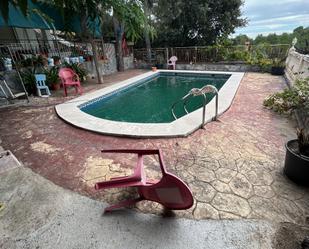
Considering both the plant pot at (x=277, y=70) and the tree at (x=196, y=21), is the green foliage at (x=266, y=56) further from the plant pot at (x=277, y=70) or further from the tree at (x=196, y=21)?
the tree at (x=196, y=21)

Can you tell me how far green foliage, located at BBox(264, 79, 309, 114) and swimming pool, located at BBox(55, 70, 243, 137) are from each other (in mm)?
1041

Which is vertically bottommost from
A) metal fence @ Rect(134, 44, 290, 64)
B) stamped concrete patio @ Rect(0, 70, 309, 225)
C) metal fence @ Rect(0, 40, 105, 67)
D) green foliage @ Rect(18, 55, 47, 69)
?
stamped concrete patio @ Rect(0, 70, 309, 225)

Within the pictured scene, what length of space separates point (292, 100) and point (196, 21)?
10.1m

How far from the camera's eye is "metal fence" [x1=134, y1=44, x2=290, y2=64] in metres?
9.66

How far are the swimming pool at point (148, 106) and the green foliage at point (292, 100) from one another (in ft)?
3.41

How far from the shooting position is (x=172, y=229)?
6.23 ft

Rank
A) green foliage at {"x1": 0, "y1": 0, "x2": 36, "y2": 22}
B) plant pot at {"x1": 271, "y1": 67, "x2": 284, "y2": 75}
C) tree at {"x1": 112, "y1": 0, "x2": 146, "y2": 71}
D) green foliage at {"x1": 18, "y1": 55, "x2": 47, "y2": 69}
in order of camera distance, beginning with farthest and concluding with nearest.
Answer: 1. plant pot at {"x1": 271, "y1": 67, "x2": 284, "y2": 75}
2. green foliage at {"x1": 18, "y1": 55, "x2": 47, "y2": 69}
3. tree at {"x1": 112, "y1": 0, "x2": 146, "y2": 71}
4. green foliage at {"x1": 0, "y1": 0, "x2": 36, "y2": 22}

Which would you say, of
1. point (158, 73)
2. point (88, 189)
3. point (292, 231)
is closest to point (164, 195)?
point (88, 189)

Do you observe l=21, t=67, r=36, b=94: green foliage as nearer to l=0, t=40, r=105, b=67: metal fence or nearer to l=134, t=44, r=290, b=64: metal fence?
l=0, t=40, r=105, b=67: metal fence

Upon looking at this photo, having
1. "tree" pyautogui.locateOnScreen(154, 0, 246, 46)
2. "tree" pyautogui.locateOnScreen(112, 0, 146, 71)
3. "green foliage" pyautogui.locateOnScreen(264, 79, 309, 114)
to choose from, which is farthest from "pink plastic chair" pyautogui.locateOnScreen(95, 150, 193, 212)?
"tree" pyautogui.locateOnScreen(154, 0, 246, 46)

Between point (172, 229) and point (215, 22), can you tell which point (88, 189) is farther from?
point (215, 22)

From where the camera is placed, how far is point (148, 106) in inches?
258

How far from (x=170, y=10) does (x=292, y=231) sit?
12858mm

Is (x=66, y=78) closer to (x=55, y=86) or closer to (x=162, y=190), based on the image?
(x=55, y=86)
